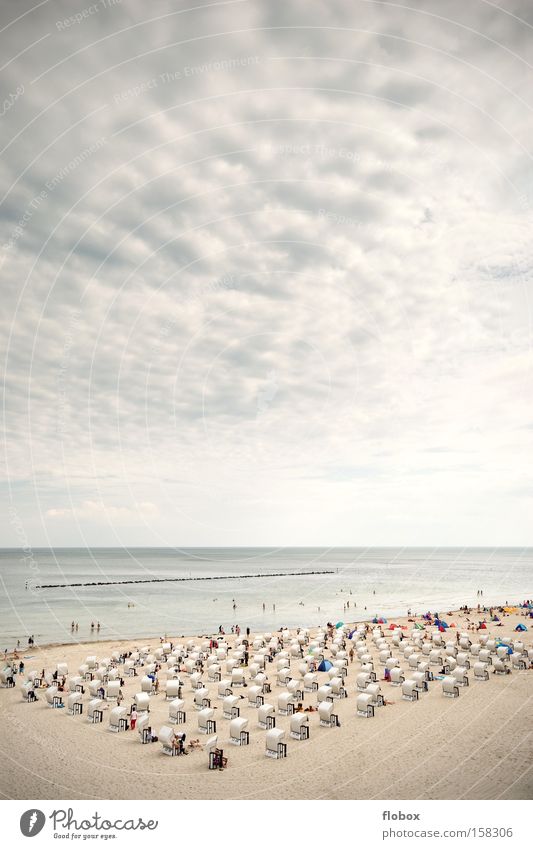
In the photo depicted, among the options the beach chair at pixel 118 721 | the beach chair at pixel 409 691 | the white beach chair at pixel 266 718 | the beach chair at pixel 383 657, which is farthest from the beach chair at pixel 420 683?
the beach chair at pixel 118 721

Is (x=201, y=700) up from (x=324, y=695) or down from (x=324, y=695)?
down

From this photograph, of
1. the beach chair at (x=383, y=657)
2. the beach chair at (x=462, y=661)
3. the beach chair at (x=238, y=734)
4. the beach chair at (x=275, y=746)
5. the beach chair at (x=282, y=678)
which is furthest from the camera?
the beach chair at (x=383, y=657)

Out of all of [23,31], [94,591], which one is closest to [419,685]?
[23,31]

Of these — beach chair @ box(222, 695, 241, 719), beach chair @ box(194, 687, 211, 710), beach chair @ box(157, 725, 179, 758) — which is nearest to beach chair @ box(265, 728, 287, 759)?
beach chair @ box(157, 725, 179, 758)

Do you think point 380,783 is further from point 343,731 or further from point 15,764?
point 15,764

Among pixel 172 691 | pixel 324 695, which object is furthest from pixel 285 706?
pixel 172 691

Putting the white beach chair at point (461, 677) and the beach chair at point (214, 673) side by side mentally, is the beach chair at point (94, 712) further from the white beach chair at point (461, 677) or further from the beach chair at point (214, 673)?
the white beach chair at point (461, 677)

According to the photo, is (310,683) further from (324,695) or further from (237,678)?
(237,678)
